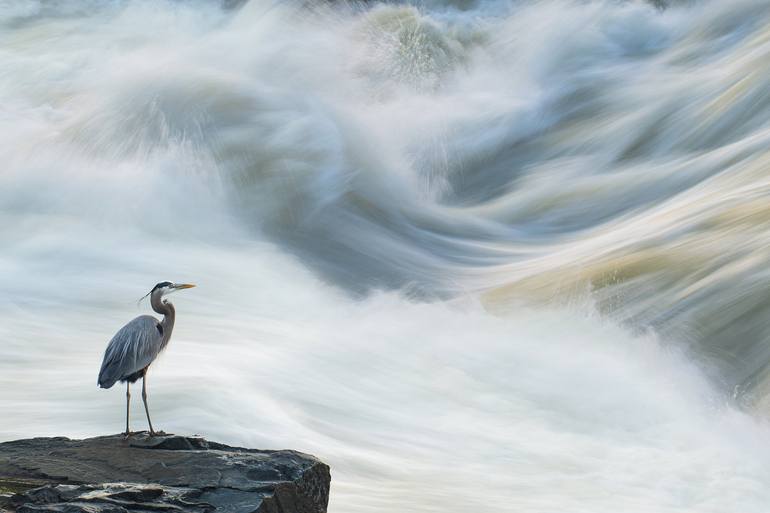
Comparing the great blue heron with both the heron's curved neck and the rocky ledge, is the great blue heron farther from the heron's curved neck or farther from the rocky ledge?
the rocky ledge

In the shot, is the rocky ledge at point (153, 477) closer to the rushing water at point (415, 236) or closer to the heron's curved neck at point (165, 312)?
the heron's curved neck at point (165, 312)

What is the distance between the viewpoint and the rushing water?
6965mm

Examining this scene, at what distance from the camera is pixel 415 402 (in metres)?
7.74

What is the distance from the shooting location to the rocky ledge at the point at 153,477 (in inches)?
142

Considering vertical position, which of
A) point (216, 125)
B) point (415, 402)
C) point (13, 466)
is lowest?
point (13, 466)

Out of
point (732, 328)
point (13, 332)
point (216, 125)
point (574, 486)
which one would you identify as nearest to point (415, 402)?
point (574, 486)

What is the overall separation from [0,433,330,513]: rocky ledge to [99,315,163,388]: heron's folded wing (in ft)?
0.70

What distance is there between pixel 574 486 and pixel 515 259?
4609mm

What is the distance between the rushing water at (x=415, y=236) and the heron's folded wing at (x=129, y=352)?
1.66 metres

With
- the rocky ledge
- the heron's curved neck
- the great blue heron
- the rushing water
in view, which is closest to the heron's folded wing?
the great blue heron

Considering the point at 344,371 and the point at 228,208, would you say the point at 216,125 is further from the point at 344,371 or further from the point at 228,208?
the point at 344,371

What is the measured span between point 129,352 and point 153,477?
576mm

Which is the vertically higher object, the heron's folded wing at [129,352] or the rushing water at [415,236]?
the rushing water at [415,236]

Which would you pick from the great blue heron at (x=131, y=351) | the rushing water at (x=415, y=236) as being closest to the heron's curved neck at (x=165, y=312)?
the great blue heron at (x=131, y=351)
